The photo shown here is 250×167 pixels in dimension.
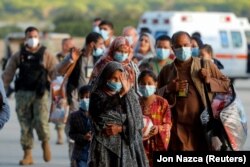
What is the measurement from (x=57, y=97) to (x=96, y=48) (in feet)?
5.22

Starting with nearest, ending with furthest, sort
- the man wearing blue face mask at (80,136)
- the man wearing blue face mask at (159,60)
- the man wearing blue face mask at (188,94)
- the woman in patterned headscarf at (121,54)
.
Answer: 1. the woman in patterned headscarf at (121,54)
2. the man wearing blue face mask at (188,94)
3. the man wearing blue face mask at (80,136)
4. the man wearing blue face mask at (159,60)

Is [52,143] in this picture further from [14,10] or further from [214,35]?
[14,10]

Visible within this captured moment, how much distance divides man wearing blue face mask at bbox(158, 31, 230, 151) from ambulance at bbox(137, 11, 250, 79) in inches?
840

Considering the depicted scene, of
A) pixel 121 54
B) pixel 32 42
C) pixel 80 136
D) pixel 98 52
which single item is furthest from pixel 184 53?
pixel 32 42

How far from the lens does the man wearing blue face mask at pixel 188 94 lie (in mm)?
10945

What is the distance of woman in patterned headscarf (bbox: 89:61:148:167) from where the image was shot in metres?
9.39

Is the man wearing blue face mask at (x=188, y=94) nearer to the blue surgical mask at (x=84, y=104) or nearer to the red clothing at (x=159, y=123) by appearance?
the red clothing at (x=159, y=123)

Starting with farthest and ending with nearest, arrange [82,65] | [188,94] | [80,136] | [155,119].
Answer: [82,65], [80,136], [188,94], [155,119]

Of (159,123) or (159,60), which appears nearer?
(159,123)

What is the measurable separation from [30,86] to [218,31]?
18731 millimetres

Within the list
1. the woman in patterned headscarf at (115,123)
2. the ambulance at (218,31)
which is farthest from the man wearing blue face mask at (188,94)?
the ambulance at (218,31)

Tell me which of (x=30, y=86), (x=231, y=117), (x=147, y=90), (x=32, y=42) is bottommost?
(x=231, y=117)

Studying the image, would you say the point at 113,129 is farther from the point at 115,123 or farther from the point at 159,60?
the point at 159,60

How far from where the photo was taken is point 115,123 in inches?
370
